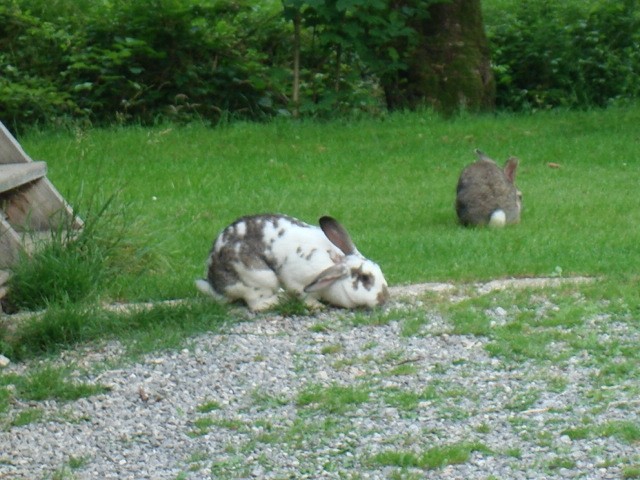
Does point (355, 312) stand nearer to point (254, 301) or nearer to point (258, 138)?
point (254, 301)

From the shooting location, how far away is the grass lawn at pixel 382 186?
8.82 meters

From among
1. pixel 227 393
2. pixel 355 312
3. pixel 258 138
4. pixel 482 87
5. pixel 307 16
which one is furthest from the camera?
pixel 482 87

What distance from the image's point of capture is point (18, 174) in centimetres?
810

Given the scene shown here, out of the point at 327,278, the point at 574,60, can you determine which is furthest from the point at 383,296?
the point at 574,60

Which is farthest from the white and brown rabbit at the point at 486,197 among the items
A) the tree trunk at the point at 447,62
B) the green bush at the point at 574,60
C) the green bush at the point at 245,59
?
the green bush at the point at 574,60

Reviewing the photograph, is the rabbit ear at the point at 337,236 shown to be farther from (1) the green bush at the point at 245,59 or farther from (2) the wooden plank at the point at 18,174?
(1) the green bush at the point at 245,59

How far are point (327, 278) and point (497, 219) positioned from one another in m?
2.97

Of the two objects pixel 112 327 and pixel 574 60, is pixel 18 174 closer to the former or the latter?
pixel 112 327

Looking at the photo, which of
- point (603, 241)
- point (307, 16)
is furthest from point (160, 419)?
point (307, 16)

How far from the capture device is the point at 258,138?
14984 mm

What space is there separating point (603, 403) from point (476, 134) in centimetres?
928

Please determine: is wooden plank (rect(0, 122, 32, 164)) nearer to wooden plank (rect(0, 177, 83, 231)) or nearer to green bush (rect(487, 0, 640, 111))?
wooden plank (rect(0, 177, 83, 231))

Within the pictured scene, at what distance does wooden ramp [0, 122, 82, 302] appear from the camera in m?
8.27

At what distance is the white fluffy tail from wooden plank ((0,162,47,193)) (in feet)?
11.9
